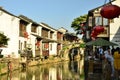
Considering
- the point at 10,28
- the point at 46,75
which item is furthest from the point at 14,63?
the point at 10,28

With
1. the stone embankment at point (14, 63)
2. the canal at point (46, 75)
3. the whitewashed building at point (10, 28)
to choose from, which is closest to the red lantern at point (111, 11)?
the canal at point (46, 75)

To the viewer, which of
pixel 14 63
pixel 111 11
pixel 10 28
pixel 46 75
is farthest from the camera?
pixel 10 28

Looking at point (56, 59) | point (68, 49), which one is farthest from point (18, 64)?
point (68, 49)

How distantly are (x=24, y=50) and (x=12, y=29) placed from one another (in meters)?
4.26

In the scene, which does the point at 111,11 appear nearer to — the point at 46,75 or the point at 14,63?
the point at 46,75

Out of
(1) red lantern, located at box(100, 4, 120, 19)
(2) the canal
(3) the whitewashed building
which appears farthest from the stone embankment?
(1) red lantern, located at box(100, 4, 120, 19)

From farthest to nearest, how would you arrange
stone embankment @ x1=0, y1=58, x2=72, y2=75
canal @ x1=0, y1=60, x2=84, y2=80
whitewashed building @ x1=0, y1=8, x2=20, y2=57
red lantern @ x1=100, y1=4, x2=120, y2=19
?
1. whitewashed building @ x1=0, y1=8, x2=20, y2=57
2. stone embankment @ x1=0, y1=58, x2=72, y2=75
3. canal @ x1=0, y1=60, x2=84, y2=80
4. red lantern @ x1=100, y1=4, x2=120, y2=19

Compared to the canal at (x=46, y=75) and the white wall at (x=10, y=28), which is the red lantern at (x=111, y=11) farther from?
the white wall at (x=10, y=28)

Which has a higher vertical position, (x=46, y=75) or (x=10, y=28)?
(x=10, y=28)

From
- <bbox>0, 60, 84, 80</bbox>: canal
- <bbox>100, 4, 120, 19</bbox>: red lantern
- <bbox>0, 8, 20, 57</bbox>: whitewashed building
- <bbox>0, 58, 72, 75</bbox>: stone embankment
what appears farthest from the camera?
<bbox>0, 8, 20, 57</bbox>: whitewashed building

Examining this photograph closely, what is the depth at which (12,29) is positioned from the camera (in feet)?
170

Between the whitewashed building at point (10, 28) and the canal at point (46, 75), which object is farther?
the whitewashed building at point (10, 28)

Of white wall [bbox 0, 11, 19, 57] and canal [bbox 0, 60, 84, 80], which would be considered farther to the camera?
white wall [bbox 0, 11, 19, 57]

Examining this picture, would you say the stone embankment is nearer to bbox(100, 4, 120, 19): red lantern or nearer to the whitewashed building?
the whitewashed building
